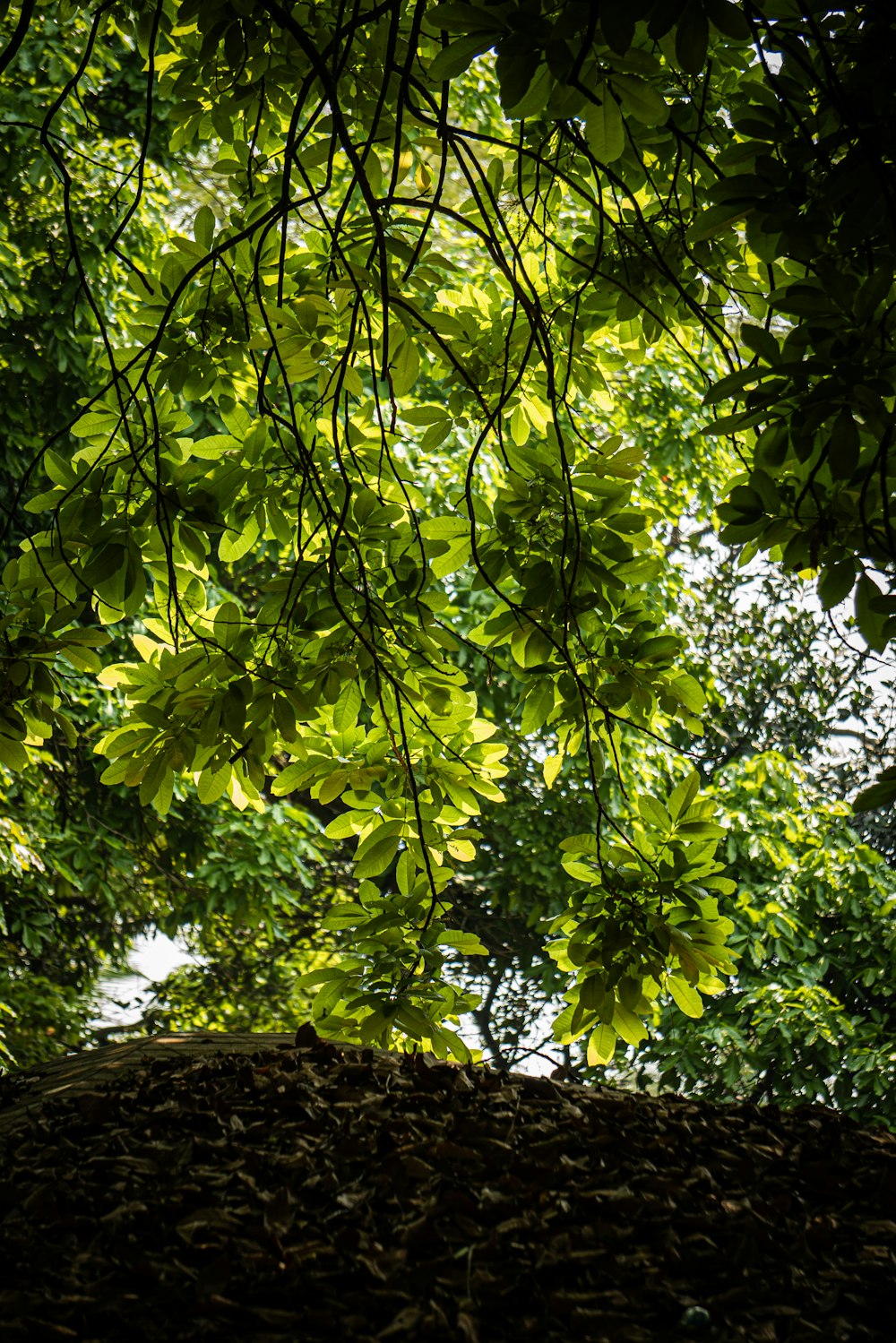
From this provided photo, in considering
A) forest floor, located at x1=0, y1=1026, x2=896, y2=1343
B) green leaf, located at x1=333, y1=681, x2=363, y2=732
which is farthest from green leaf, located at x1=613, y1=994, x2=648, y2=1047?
green leaf, located at x1=333, y1=681, x2=363, y2=732

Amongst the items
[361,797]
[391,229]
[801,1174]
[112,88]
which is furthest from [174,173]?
[801,1174]

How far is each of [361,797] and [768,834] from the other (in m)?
4.74

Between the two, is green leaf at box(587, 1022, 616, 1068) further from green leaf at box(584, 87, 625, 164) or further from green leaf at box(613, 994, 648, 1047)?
green leaf at box(584, 87, 625, 164)

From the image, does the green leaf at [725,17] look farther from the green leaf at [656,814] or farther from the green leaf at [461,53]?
the green leaf at [656,814]

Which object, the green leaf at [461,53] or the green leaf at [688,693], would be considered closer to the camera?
the green leaf at [461,53]

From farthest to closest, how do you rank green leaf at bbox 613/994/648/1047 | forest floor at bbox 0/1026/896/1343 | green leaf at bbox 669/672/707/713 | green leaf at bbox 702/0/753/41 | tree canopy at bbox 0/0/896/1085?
green leaf at bbox 669/672/707/713 < green leaf at bbox 613/994/648/1047 < tree canopy at bbox 0/0/896/1085 < green leaf at bbox 702/0/753/41 < forest floor at bbox 0/1026/896/1343

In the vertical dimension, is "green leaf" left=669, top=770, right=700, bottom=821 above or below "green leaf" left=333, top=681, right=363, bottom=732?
below

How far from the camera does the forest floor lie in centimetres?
117

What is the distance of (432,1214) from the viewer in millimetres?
1340

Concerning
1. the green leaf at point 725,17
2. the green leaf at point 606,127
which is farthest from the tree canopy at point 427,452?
the green leaf at point 725,17

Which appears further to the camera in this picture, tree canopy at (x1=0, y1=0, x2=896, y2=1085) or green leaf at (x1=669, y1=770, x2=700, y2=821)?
green leaf at (x1=669, y1=770, x2=700, y2=821)

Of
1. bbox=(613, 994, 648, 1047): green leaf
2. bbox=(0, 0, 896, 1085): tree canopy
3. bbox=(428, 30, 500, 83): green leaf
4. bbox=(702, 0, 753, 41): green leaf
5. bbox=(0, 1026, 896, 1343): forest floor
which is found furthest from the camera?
bbox=(613, 994, 648, 1047): green leaf

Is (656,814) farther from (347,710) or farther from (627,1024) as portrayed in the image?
(347,710)

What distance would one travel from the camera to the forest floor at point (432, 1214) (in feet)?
3.85
